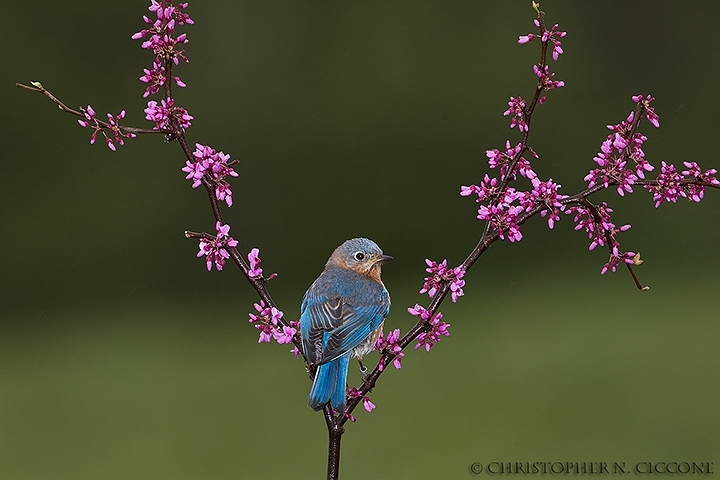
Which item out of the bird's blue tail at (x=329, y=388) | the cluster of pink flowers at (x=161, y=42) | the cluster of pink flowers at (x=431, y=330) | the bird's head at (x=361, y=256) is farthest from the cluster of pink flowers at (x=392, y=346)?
the bird's head at (x=361, y=256)

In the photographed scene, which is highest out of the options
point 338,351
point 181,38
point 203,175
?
point 181,38

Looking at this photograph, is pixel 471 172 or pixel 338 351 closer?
pixel 338 351

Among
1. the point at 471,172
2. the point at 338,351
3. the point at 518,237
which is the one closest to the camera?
the point at 518,237

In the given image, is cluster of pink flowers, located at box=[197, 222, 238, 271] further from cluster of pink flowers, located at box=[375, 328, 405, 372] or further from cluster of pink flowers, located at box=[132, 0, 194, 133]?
cluster of pink flowers, located at box=[375, 328, 405, 372]

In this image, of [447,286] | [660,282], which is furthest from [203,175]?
[660,282]

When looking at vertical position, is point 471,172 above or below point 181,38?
above

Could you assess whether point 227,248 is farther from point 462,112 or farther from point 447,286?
point 462,112

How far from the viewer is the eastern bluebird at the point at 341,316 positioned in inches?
98.6

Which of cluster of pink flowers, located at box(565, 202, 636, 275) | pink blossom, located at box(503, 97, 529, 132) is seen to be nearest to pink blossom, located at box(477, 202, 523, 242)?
cluster of pink flowers, located at box(565, 202, 636, 275)

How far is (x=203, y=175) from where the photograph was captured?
7.79ft

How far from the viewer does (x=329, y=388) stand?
246 centimetres

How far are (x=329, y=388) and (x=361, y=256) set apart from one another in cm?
105

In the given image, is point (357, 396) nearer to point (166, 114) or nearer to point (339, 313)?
point (339, 313)

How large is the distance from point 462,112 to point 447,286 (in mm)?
8012
